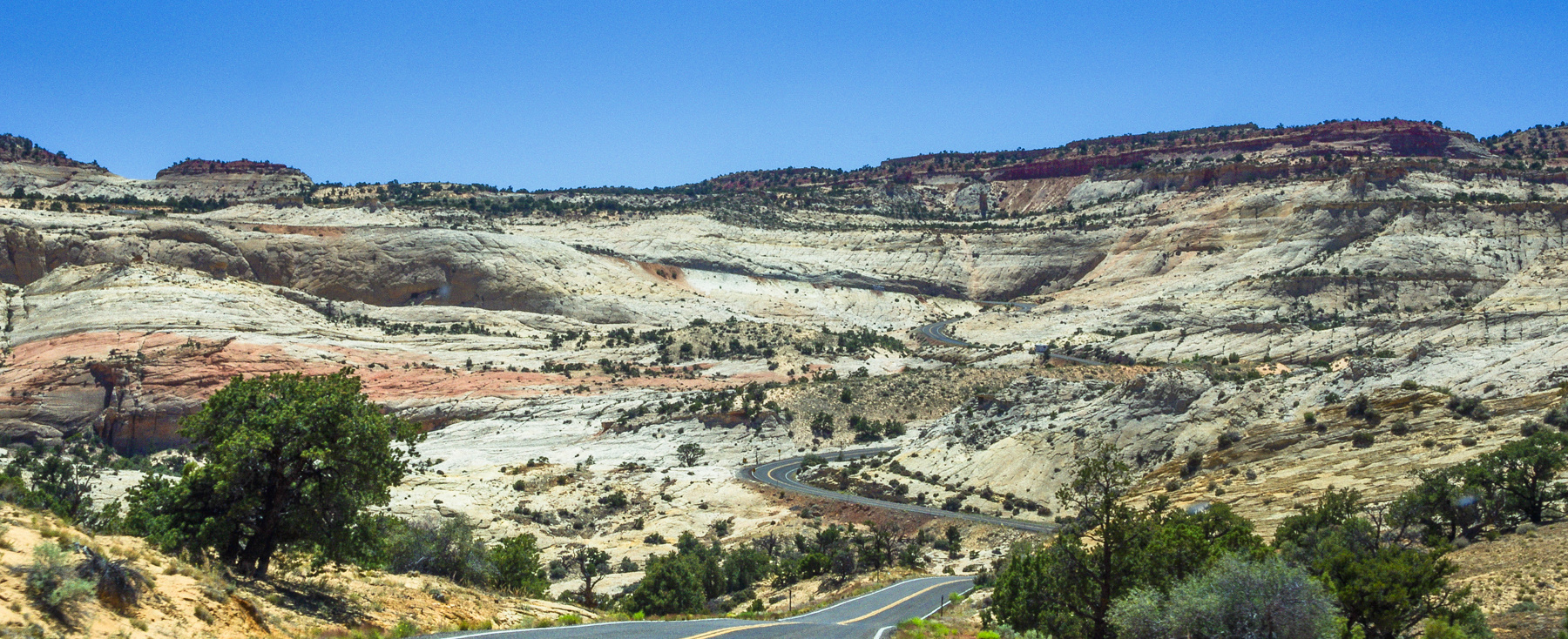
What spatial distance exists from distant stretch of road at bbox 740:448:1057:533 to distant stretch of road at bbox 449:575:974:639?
1047 centimetres

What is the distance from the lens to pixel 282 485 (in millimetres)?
16953

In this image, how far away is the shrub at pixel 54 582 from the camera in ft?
36.1

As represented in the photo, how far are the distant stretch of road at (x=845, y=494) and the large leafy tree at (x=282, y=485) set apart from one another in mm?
24231

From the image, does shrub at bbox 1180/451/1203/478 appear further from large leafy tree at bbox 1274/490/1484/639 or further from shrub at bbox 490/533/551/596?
shrub at bbox 490/533/551/596

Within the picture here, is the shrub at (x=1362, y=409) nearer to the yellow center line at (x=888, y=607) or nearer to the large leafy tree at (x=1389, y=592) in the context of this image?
the yellow center line at (x=888, y=607)

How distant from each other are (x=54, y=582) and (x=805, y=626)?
34.9ft

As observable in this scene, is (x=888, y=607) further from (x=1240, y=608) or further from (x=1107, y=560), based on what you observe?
(x=1240, y=608)

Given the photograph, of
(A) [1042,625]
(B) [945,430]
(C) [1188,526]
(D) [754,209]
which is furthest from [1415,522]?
(D) [754,209]

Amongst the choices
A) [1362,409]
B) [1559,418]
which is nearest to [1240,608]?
[1559,418]

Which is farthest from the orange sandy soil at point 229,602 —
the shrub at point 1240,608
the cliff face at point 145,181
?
the cliff face at point 145,181

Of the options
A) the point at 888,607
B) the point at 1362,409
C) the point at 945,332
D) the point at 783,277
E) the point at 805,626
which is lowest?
the point at 945,332

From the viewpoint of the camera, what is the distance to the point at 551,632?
564 inches

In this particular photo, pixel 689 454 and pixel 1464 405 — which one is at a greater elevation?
pixel 1464 405

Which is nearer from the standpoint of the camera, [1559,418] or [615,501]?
[1559,418]
